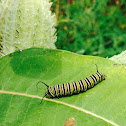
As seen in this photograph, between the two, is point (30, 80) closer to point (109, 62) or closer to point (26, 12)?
point (26, 12)

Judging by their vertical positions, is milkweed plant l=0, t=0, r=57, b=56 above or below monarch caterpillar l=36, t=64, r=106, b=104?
above

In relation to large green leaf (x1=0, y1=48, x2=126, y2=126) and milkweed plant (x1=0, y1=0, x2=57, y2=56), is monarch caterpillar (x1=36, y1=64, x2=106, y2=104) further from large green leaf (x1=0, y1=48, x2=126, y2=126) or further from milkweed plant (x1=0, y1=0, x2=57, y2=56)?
milkweed plant (x1=0, y1=0, x2=57, y2=56)

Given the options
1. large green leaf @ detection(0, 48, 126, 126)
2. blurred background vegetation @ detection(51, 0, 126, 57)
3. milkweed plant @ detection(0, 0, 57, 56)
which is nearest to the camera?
large green leaf @ detection(0, 48, 126, 126)

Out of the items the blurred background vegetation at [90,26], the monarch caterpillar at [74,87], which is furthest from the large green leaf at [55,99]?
the blurred background vegetation at [90,26]

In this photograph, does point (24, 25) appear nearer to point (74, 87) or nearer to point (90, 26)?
point (74, 87)

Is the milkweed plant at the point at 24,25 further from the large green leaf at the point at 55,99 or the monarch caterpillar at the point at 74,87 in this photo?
the monarch caterpillar at the point at 74,87

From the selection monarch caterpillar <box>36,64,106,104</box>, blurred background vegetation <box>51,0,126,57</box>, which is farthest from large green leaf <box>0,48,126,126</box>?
blurred background vegetation <box>51,0,126,57</box>

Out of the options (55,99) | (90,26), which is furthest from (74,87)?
(90,26)
